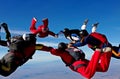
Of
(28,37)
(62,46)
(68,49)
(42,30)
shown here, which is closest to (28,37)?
(28,37)

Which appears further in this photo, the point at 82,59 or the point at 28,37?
the point at 82,59

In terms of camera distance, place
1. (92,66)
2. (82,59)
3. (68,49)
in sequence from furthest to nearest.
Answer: (68,49) < (82,59) < (92,66)

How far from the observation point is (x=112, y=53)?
12695 millimetres

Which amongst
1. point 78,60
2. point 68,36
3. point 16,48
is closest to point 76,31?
point 68,36

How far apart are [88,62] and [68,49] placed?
102 cm

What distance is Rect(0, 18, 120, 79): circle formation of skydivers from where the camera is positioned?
37.6 ft

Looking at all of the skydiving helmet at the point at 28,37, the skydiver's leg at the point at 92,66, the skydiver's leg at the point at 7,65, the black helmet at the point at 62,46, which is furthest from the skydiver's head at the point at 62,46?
the skydiver's leg at the point at 7,65

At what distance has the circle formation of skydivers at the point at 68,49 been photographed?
1145 centimetres

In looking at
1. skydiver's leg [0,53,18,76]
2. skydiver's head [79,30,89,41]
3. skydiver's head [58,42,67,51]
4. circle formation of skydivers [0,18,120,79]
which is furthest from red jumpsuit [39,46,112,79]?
skydiver's leg [0,53,18,76]

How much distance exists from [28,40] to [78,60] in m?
2.30

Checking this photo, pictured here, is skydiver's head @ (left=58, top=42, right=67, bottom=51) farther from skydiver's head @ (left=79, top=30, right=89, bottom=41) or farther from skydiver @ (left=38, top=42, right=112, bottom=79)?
skydiver's head @ (left=79, top=30, right=89, bottom=41)

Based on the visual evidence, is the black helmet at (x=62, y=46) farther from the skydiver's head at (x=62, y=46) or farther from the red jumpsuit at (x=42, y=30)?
the red jumpsuit at (x=42, y=30)

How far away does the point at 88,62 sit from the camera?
12.5m

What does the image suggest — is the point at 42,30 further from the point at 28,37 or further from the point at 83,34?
the point at 83,34
